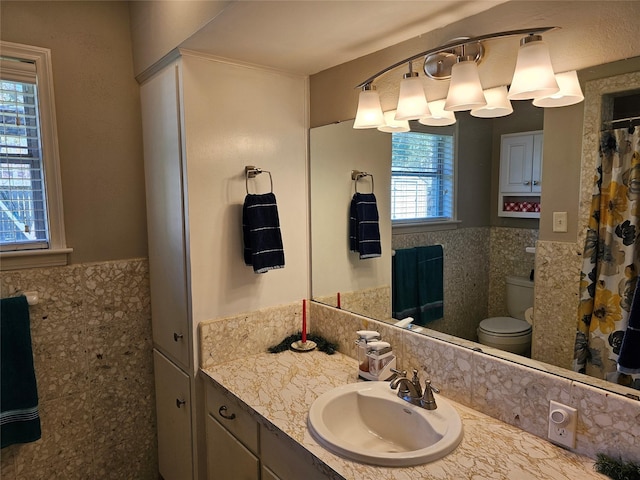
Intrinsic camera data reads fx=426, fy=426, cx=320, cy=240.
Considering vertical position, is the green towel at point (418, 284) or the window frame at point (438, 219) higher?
the window frame at point (438, 219)

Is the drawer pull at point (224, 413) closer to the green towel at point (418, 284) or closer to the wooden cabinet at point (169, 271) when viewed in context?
the wooden cabinet at point (169, 271)

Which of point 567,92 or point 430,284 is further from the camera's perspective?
point 430,284

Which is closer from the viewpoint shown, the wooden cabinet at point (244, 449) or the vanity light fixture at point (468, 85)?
the vanity light fixture at point (468, 85)

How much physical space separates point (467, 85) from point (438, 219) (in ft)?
1.69

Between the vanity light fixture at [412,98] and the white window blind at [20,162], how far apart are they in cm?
155

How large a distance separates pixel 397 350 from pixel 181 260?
0.97m

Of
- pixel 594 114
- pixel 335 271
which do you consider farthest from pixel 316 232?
pixel 594 114

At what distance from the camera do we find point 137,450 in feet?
7.13

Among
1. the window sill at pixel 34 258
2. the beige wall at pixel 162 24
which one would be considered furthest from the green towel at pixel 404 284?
the window sill at pixel 34 258

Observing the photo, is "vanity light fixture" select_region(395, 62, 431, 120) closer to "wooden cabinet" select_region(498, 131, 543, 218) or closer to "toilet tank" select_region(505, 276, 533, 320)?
"wooden cabinet" select_region(498, 131, 543, 218)

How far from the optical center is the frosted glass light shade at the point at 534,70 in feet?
3.86

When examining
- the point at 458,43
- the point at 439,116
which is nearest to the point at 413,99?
the point at 439,116

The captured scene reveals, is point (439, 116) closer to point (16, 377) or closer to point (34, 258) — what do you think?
point (34, 258)

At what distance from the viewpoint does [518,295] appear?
1.37 metres
